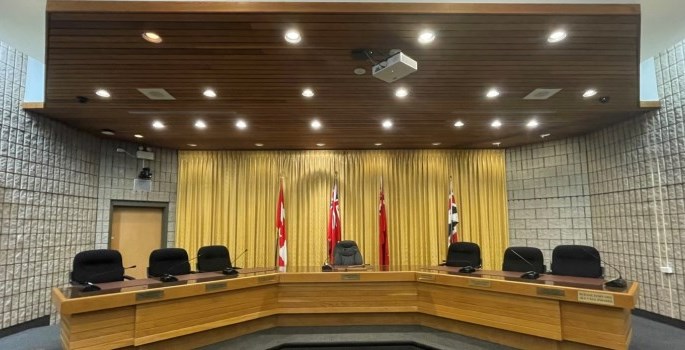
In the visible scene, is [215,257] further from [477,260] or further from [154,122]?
[477,260]

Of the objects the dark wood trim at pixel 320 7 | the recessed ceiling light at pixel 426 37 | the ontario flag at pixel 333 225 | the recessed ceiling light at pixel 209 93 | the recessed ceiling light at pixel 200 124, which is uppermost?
the dark wood trim at pixel 320 7

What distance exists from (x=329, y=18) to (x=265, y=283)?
305 cm

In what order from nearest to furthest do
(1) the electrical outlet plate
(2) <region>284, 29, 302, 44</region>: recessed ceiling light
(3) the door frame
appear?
(2) <region>284, 29, 302, 44</region>: recessed ceiling light
(1) the electrical outlet plate
(3) the door frame

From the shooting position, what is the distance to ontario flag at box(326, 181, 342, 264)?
21.9 ft

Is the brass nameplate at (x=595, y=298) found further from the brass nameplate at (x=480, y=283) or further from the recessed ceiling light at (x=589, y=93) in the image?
the recessed ceiling light at (x=589, y=93)

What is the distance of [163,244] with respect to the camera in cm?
680

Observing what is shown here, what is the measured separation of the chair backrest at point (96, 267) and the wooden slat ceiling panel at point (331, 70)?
1884 mm

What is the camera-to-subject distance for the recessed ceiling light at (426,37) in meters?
2.89

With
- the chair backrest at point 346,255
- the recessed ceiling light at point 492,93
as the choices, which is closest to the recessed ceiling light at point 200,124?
the chair backrest at point 346,255

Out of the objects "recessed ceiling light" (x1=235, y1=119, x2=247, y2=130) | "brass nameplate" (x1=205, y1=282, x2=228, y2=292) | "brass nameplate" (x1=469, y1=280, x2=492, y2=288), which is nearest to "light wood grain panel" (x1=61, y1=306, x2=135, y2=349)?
"brass nameplate" (x1=205, y1=282, x2=228, y2=292)

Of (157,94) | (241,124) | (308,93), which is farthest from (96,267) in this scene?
(308,93)

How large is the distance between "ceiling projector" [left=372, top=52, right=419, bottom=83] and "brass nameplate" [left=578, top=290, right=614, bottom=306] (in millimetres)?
2497

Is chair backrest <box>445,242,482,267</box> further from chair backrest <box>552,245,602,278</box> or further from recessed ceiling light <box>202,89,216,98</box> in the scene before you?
recessed ceiling light <box>202,89,216,98</box>

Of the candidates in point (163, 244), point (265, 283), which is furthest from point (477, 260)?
point (163, 244)
